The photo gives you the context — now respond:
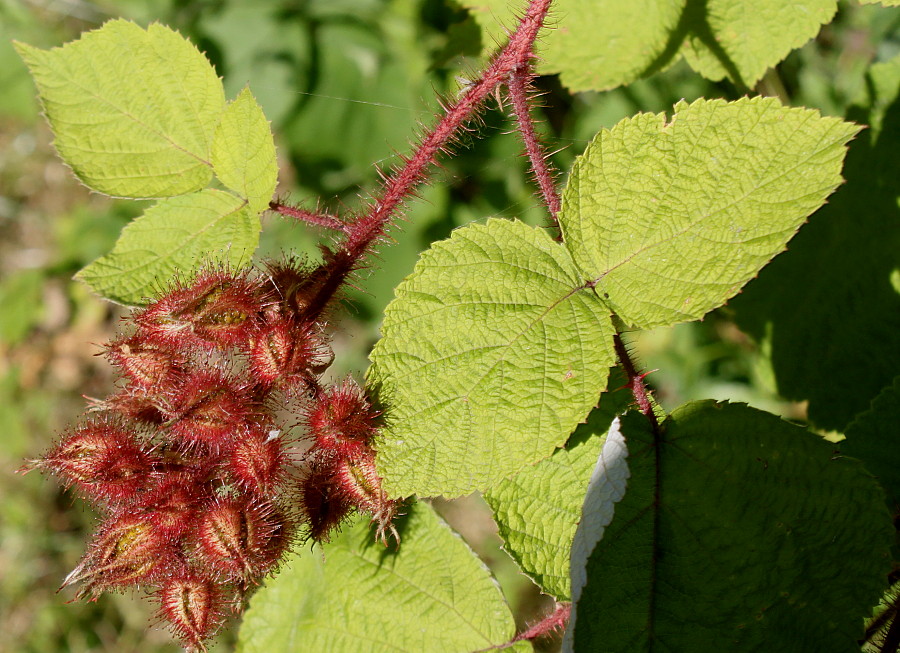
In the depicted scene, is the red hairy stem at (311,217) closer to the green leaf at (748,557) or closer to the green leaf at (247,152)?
the green leaf at (247,152)

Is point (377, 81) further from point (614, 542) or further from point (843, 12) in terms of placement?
point (614, 542)

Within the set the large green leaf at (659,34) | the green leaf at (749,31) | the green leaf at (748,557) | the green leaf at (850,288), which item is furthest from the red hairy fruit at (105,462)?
the green leaf at (850,288)

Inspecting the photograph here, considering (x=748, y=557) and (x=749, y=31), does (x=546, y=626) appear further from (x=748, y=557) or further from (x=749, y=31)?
(x=749, y=31)

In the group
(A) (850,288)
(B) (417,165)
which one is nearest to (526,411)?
(B) (417,165)

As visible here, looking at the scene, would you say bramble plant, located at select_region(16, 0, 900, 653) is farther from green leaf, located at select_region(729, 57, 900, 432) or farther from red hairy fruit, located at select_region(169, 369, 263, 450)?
green leaf, located at select_region(729, 57, 900, 432)

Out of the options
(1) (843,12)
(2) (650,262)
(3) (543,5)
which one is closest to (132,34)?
(3) (543,5)

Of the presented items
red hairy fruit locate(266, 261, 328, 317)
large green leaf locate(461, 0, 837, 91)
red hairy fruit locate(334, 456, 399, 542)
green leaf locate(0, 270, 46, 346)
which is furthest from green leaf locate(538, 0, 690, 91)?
green leaf locate(0, 270, 46, 346)
